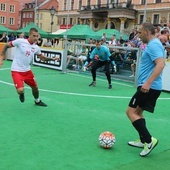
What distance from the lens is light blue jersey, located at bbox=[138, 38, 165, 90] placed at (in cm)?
463

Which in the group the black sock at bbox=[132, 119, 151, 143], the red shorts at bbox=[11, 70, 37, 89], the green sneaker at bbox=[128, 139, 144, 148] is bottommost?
the green sneaker at bbox=[128, 139, 144, 148]

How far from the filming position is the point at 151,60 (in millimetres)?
4781

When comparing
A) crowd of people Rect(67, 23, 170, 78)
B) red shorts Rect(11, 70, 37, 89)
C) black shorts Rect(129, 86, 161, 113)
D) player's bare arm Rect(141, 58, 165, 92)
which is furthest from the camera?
crowd of people Rect(67, 23, 170, 78)

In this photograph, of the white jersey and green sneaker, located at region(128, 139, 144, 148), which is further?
the white jersey

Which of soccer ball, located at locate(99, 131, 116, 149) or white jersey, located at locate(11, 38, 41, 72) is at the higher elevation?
white jersey, located at locate(11, 38, 41, 72)

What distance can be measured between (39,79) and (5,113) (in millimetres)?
6508

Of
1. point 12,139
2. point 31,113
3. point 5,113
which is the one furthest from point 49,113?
point 12,139

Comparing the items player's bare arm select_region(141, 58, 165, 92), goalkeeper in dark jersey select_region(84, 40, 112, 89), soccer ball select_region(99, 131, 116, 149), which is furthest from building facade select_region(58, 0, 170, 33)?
player's bare arm select_region(141, 58, 165, 92)

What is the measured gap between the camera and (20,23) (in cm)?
10062

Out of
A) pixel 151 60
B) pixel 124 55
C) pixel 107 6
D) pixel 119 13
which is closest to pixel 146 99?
pixel 151 60

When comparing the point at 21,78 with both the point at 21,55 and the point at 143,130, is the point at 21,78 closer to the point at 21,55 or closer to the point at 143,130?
the point at 21,55

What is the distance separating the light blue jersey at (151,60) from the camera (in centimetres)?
463

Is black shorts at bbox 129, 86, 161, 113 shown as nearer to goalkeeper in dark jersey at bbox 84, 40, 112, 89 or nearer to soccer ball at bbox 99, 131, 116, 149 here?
soccer ball at bbox 99, 131, 116, 149

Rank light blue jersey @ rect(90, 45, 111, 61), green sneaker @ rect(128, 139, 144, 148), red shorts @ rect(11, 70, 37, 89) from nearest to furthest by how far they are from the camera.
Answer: green sneaker @ rect(128, 139, 144, 148) → red shorts @ rect(11, 70, 37, 89) → light blue jersey @ rect(90, 45, 111, 61)
